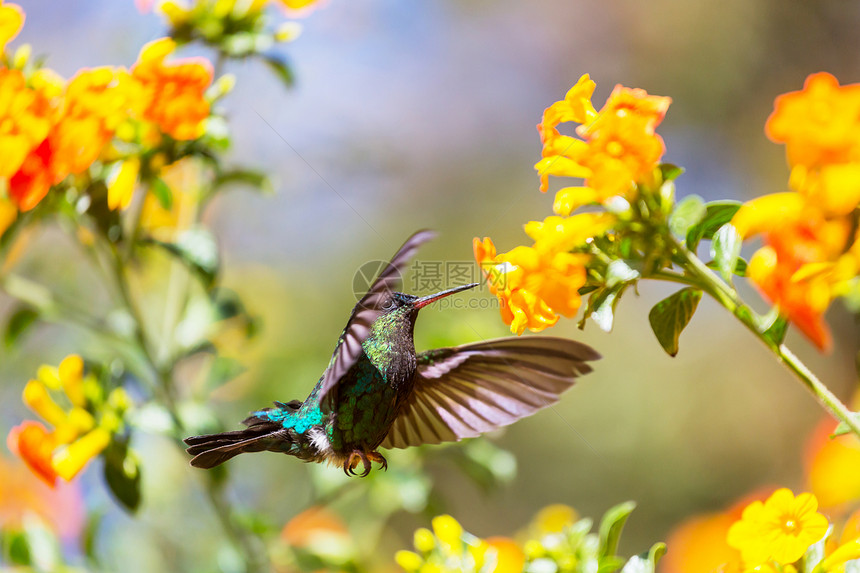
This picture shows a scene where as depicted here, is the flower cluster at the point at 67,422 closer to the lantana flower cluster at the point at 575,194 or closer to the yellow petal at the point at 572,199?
the lantana flower cluster at the point at 575,194

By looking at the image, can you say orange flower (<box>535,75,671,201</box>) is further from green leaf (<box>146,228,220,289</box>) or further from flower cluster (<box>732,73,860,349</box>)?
green leaf (<box>146,228,220,289</box>)

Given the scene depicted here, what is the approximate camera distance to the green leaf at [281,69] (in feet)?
4.89

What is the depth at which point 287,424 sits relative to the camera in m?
0.99

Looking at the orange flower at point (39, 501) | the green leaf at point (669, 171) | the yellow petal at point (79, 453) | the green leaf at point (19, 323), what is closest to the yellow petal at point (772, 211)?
the green leaf at point (669, 171)

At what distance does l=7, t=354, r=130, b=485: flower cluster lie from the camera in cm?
125

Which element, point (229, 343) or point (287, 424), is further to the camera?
point (229, 343)

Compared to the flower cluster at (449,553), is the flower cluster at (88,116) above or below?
above

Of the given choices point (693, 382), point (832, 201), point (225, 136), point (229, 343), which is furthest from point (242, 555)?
point (693, 382)

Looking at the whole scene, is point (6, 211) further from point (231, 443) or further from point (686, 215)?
point (686, 215)

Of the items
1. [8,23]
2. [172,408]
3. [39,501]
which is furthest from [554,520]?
[39,501]

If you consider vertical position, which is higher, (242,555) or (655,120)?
(242,555)

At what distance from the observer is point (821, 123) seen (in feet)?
2.10

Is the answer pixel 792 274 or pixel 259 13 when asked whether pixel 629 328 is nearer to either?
pixel 259 13

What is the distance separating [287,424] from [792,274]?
2.04 feet
